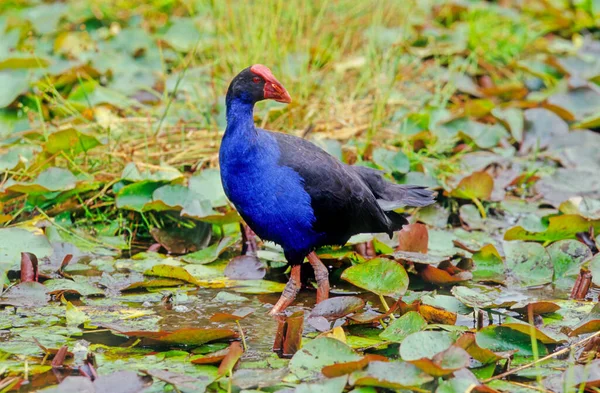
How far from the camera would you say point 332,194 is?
3348 mm

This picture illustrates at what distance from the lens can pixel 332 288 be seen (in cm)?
369

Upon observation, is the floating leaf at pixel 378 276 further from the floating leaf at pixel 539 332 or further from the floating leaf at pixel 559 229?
the floating leaf at pixel 559 229

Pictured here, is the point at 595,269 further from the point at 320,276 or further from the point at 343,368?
the point at 343,368

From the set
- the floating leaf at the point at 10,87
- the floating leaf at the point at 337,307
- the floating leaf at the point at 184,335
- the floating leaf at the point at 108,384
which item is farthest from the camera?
the floating leaf at the point at 10,87

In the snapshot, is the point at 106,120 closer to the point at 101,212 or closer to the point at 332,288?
the point at 101,212

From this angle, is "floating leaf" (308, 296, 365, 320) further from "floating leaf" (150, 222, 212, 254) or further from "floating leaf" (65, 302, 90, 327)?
"floating leaf" (150, 222, 212, 254)

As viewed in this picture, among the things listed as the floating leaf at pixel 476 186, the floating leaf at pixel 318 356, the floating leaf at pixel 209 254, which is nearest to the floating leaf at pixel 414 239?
the floating leaf at pixel 476 186

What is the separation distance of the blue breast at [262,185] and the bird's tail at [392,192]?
0.56m

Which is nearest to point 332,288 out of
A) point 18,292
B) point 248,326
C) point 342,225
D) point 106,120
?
point 342,225

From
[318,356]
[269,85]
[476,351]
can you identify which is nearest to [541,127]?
[269,85]

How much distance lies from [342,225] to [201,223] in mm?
828

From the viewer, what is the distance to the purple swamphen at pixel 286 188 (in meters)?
3.20

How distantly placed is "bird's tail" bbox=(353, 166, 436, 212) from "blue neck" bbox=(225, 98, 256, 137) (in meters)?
0.72

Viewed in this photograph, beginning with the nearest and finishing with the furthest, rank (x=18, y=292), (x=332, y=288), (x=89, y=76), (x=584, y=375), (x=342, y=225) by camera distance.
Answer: (x=584, y=375) < (x=18, y=292) < (x=342, y=225) < (x=332, y=288) < (x=89, y=76)
